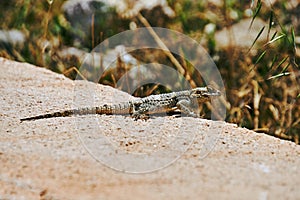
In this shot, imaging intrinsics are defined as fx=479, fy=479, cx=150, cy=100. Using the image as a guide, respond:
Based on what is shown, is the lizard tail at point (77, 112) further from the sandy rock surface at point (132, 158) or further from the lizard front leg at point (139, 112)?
the lizard front leg at point (139, 112)

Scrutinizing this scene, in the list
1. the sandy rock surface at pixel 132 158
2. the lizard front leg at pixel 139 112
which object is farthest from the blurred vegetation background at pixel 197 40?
the sandy rock surface at pixel 132 158

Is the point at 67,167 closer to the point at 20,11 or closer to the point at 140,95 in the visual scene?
the point at 140,95

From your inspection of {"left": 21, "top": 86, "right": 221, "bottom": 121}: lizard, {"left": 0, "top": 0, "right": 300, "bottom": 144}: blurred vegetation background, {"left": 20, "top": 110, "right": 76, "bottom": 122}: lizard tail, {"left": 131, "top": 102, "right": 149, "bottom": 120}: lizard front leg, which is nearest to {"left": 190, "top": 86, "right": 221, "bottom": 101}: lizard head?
{"left": 21, "top": 86, "right": 221, "bottom": 121}: lizard

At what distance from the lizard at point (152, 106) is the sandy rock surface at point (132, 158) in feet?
0.35

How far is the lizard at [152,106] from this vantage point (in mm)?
3895

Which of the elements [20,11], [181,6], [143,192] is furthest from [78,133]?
[20,11]

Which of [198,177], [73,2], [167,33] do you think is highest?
[73,2]

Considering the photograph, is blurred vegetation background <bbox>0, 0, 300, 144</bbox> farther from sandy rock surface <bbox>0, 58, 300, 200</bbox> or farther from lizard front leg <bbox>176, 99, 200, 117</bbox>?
sandy rock surface <bbox>0, 58, 300, 200</bbox>

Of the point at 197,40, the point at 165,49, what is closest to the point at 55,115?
the point at 165,49

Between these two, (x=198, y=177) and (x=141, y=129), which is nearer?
(x=198, y=177)

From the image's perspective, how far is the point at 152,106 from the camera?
4.31 m

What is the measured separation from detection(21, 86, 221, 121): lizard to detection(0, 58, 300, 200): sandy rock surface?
0.35ft

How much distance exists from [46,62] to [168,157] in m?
3.62

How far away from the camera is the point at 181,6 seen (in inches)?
260
